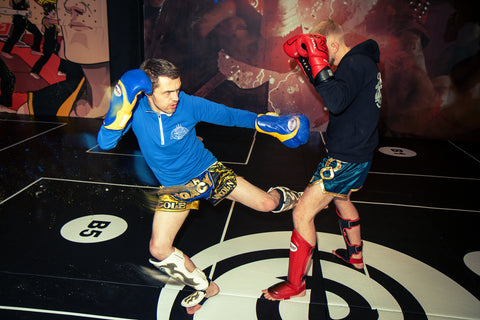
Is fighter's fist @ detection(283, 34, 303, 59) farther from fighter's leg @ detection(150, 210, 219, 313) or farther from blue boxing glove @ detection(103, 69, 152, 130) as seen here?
fighter's leg @ detection(150, 210, 219, 313)

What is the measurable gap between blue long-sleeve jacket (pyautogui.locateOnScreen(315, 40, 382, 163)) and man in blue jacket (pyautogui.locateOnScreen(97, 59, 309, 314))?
244mm

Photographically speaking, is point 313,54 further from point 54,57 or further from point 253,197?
point 54,57

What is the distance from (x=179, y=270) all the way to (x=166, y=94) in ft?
3.68

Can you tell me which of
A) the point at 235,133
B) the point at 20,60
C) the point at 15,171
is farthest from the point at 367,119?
the point at 20,60

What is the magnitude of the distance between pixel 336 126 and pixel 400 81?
5.62 m

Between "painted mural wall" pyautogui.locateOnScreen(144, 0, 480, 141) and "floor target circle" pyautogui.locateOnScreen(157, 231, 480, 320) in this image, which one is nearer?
"floor target circle" pyautogui.locateOnScreen(157, 231, 480, 320)

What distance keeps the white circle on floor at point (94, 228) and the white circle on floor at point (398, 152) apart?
4749mm

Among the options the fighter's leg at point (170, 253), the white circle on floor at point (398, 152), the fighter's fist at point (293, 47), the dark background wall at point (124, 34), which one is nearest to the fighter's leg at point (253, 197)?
the fighter's leg at point (170, 253)

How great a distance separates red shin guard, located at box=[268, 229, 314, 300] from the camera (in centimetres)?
238

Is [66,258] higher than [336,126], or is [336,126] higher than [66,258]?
[336,126]

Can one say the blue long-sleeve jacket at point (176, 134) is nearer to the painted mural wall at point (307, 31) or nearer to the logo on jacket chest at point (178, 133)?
the logo on jacket chest at point (178, 133)

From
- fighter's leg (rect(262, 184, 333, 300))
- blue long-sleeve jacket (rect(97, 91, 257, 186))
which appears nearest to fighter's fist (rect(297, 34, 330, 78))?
blue long-sleeve jacket (rect(97, 91, 257, 186))

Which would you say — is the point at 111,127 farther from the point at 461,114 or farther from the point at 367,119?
the point at 461,114

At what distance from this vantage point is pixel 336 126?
2.35 metres
